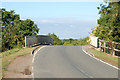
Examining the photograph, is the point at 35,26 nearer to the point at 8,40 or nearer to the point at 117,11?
the point at 8,40

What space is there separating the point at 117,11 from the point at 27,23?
3560cm

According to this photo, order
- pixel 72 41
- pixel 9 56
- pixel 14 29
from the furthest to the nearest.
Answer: pixel 72 41
pixel 14 29
pixel 9 56

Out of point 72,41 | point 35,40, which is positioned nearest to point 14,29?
point 35,40

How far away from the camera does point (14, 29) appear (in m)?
58.8

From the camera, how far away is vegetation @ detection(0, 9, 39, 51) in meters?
56.0

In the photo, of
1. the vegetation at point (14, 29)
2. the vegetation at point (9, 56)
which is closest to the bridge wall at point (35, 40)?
the vegetation at point (9, 56)

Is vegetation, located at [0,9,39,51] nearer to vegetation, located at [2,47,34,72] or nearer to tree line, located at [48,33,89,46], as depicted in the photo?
tree line, located at [48,33,89,46]

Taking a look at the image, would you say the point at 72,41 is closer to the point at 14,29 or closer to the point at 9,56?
the point at 14,29

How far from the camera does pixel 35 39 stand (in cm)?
3644

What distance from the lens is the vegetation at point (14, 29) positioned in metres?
56.0

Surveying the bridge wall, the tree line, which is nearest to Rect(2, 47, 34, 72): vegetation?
the bridge wall

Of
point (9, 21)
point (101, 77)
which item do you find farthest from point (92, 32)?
point (101, 77)

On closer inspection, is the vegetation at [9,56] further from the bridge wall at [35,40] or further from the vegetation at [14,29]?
the vegetation at [14,29]

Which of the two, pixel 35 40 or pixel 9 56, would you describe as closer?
pixel 9 56
